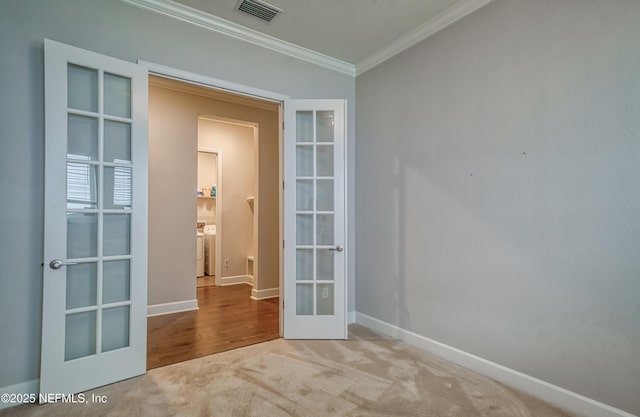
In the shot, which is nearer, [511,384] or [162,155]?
[511,384]

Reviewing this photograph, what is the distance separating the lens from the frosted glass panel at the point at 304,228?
3297 mm

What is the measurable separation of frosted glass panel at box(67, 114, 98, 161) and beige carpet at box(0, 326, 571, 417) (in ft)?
5.43

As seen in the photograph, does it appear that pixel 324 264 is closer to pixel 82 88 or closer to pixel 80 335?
pixel 80 335

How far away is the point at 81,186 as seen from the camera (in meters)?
2.28

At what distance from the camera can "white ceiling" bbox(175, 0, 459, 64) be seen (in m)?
2.62

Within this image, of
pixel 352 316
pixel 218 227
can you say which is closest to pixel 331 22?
pixel 352 316

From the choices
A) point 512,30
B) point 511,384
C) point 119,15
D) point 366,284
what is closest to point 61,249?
point 119,15

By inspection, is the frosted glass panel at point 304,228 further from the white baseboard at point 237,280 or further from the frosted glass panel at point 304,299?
the white baseboard at point 237,280

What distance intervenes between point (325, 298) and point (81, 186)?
89.4 inches

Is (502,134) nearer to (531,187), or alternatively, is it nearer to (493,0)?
(531,187)

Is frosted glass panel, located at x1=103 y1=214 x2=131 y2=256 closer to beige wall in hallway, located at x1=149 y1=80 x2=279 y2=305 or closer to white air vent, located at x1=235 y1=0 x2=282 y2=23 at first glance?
beige wall in hallway, located at x1=149 y1=80 x2=279 y2=305

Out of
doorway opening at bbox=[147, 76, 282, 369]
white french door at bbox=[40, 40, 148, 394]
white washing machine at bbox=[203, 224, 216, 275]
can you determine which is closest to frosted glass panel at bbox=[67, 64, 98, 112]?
white french door at bbox=[40, 40, 148, 394]

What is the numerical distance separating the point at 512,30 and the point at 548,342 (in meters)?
2.20

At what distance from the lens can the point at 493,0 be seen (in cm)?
245
